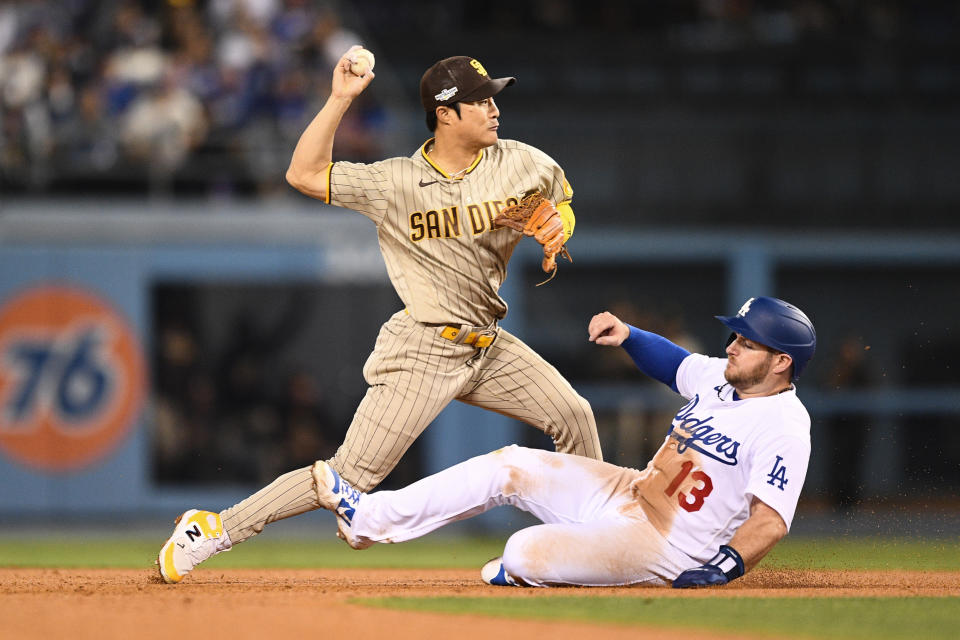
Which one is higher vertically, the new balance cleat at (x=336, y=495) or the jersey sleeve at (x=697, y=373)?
the jersey sleeve at (x=697, y=373)

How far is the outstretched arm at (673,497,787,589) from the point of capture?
4805 millimetres

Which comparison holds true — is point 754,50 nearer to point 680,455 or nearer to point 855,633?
point 680,455

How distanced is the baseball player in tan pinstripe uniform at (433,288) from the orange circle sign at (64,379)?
6.69 metres

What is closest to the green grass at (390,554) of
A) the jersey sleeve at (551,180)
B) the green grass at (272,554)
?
the green grass at (272,554)

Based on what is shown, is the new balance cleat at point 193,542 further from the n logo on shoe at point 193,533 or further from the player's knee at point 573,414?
the player's knee at point 573,414

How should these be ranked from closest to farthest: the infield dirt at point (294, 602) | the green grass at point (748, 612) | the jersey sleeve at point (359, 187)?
the infield dirt at point (294, 602)
the green grass at point (748, 612)
the jersey sleeve at point (359, 187)

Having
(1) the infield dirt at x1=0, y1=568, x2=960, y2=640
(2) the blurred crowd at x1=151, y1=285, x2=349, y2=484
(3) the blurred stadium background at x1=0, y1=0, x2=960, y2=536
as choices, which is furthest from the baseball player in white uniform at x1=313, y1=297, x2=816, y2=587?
(2) the blurred crowd at x1=151, y1=285, x2=349, y2=484

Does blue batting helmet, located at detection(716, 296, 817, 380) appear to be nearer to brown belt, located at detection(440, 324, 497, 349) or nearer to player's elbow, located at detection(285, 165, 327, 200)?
brown belt, located at detection(440, 324, 497, 349)

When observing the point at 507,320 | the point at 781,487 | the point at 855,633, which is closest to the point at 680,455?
the point at 781,487

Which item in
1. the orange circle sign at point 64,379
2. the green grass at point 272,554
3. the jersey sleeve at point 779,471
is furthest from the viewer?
the orange circle sign at point 64,379

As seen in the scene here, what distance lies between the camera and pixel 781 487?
480 cm

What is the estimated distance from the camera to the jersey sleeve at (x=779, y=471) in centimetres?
479

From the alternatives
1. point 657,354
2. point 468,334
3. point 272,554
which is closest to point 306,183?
point 468,334

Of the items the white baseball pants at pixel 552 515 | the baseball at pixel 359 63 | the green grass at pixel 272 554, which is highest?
the baseball at pixel 359 63
